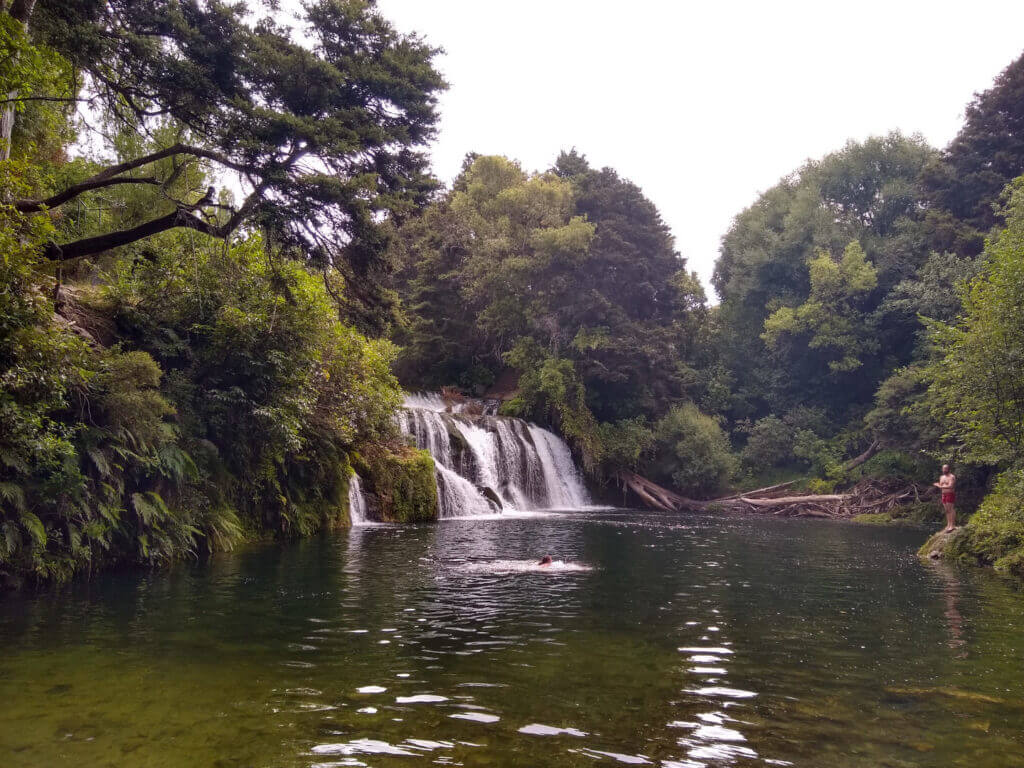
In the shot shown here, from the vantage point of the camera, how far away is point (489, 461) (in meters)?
28.8

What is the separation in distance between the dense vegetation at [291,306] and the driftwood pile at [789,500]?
1061 millimetres

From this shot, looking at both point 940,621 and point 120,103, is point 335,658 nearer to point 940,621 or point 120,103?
point 940,621

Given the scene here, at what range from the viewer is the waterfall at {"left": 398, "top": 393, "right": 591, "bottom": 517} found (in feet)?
84.5

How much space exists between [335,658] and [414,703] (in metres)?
1.53

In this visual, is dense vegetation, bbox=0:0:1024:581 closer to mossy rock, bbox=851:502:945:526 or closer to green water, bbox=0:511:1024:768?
mossy rock, bbox=851:502:945:526

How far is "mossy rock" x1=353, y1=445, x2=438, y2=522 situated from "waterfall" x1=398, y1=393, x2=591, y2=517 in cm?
123

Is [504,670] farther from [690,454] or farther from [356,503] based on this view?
[690,454]

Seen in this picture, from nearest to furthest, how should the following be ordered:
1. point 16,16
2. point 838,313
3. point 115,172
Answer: point 16,16
point 115,172
point 838,313

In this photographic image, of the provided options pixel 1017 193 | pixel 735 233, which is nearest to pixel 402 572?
pixel 1017 193

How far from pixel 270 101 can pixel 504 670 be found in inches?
411

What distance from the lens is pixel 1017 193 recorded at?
774 inches

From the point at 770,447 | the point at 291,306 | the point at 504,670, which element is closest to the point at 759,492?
the point at 770,447

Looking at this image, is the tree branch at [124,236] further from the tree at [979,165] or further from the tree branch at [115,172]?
the tree at [979,165]

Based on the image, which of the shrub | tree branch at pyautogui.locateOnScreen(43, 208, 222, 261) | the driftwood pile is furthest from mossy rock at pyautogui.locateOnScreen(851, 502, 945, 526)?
tree branch at pyautogui.locateOnScreen(43, 208, 222, 261)
